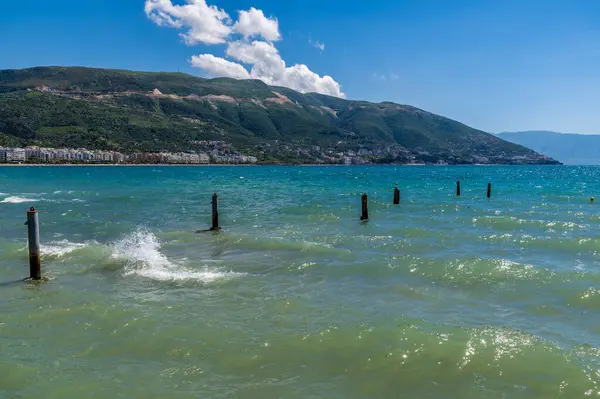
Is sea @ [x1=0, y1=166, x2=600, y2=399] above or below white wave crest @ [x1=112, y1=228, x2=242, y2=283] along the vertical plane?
below

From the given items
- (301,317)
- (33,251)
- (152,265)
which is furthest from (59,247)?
(301,317)

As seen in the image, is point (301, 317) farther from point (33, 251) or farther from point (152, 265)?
point (33, 251)

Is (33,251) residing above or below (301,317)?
above

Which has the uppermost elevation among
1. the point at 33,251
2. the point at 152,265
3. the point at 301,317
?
the point at 33,251

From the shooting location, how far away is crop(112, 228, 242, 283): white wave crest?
17016mm

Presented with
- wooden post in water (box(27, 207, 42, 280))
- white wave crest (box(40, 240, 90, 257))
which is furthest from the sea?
wooden post in water (box(27, 207, 42, 280))

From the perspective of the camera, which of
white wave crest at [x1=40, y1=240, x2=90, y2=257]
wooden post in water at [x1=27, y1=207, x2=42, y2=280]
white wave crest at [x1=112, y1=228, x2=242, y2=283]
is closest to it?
wooden post in water at [x1=27, y1=207, x2=42, y2=280]

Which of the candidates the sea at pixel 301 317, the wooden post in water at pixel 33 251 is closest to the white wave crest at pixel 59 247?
the sea at pixel 301 317

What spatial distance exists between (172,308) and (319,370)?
5.52m

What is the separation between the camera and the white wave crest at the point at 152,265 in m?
17.0

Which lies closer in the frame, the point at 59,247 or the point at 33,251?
the point at 33,251

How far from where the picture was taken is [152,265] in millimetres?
18797

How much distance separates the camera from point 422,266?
18891mm

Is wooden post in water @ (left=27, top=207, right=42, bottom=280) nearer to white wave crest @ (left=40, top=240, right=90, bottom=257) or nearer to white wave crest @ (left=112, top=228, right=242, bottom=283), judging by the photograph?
white wave crest @ (left=112, top=228, right=242, bottom=283)
